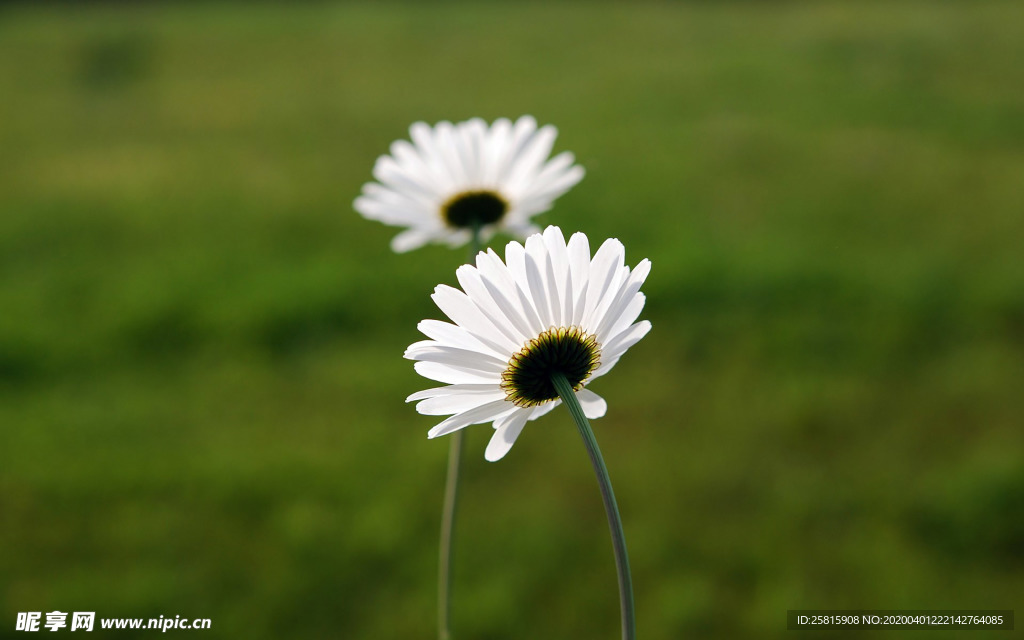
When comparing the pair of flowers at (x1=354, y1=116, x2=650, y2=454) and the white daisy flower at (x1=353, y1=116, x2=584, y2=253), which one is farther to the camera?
the white daisy flower at (x1=353, y1=116, x2=584, y2=253)

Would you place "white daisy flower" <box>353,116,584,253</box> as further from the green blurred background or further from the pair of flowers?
the green blurred background

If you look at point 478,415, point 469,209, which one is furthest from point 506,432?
point 469,209

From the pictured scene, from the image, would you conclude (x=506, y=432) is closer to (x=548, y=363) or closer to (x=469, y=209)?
(x=548, y=363)

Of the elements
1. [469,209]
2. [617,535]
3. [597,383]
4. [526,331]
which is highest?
[597,383]

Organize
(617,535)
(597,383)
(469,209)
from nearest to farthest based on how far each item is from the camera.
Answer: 1. (617,535)
2. (469,209)
3. (597,383)

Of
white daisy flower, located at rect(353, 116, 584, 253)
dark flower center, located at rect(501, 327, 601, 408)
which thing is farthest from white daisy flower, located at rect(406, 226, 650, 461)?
white daisy flower, located at rect(353, 116, 584, 253)
